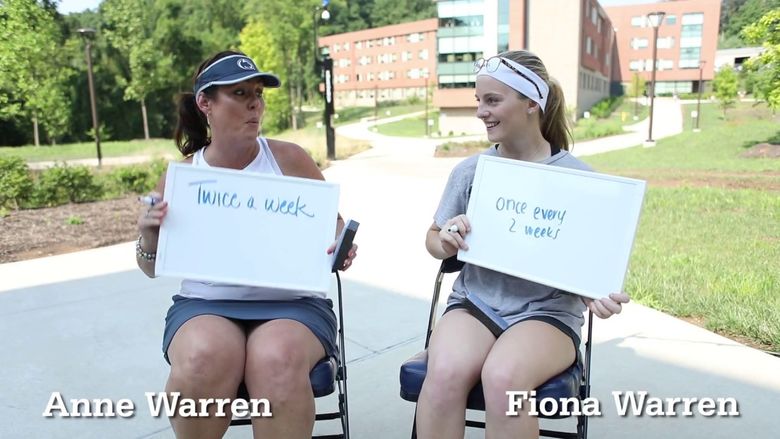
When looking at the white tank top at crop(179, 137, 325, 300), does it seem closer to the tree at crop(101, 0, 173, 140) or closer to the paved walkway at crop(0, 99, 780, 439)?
the paved walkway at crop(0, 99, 780, 439)

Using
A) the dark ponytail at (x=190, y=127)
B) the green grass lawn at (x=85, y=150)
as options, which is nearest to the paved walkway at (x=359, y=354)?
the dark ponytail at (x=190, y=127)

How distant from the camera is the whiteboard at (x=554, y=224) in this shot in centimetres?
202

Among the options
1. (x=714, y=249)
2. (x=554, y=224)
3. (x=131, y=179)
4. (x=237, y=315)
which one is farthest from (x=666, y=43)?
(x=237, y=315)

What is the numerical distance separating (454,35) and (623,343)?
40.1 m

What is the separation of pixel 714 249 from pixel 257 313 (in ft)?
16.4

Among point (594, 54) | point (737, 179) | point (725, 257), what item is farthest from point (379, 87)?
point (725, 257)

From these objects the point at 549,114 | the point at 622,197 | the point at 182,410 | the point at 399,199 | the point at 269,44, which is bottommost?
the point at 399,199

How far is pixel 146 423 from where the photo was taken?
2857 millimetres

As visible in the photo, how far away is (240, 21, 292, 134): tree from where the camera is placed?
38.5m

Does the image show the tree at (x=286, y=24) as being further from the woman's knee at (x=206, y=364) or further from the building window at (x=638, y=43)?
the building window at (x=638, y=43)

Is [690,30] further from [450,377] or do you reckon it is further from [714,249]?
[450,377]

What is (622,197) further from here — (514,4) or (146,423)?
(514,4)

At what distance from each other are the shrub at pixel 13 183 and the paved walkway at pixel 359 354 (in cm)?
307

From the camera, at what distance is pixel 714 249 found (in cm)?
562
